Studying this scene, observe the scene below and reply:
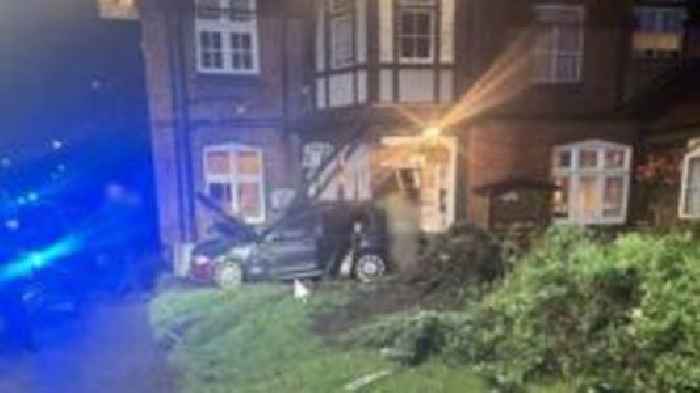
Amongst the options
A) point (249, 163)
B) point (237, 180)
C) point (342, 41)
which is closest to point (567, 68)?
point (342, 41)

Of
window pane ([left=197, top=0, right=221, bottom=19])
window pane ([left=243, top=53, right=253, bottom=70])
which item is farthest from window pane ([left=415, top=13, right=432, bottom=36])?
window pane ([left=197, top=0, right=221, bottom=19])

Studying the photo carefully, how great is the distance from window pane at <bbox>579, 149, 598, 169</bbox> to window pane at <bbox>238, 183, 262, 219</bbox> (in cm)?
807

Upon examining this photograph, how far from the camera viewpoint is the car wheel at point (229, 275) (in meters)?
11.9

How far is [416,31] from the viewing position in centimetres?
1334

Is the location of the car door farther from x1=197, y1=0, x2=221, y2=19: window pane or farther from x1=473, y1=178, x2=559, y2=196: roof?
x1=197, y1=0, x2=221, y2=19: window pane

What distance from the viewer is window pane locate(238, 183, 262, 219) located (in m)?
14.9

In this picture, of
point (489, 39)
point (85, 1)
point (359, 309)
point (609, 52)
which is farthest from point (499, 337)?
point (85, 1)

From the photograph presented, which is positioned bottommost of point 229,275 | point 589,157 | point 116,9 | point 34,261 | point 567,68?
point 229,275

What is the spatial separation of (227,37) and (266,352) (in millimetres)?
9016

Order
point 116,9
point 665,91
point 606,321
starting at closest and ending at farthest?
1. point 606,321
2. point 665,91
3. point 116,9

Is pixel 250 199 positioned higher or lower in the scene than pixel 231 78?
lower

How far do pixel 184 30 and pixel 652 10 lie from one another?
37.8 feet

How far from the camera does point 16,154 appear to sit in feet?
43.6

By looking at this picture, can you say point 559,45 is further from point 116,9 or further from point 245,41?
point 116,9
